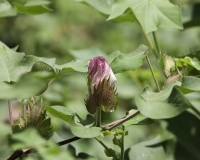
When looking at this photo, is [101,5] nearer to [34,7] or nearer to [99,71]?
[34,7]

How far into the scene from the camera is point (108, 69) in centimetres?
78

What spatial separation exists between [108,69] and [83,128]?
0.38 feet

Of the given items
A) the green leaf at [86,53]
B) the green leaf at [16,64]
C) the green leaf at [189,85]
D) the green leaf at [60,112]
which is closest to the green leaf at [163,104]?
the green leaf at [189,85]

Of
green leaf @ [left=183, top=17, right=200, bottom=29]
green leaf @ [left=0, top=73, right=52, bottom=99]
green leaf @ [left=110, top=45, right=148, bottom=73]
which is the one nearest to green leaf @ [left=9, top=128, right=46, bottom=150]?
green leaf @ [left=0, top=73, right=52, bottom=99]

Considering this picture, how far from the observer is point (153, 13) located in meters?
1.02

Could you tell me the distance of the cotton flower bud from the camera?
2.55 feet

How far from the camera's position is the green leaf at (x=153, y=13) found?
997mm

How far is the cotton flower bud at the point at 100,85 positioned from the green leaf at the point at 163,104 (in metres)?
0.07

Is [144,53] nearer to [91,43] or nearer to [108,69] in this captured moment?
[108,69]

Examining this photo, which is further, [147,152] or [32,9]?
[32,9]

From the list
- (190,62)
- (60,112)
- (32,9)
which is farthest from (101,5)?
(60,112)

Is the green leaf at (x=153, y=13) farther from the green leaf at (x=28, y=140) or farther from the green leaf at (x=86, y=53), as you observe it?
the green leaf at (x=28, y=140)

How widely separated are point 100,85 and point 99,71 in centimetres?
3

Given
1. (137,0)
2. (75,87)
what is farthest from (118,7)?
(75,87)
